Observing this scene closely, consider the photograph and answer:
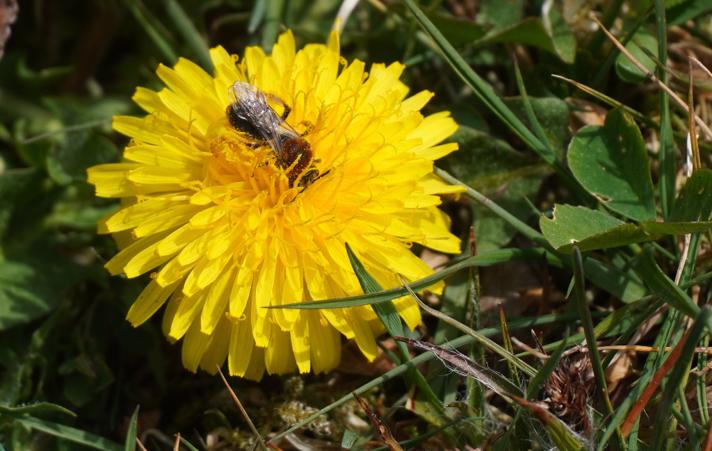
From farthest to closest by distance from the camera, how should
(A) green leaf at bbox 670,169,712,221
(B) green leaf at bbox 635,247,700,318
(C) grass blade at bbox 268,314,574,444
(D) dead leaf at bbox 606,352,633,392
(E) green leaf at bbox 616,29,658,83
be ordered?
(E) green leaf at bbox 616,29,658,83 → (D) dead leaf at bbox 606,352,633,392 → (A) green leaf at bbox 670,169,712,221 → (C) grass blade at bbox 268,314,574,444 → (B) green leaf at bbox 635,247,700,318

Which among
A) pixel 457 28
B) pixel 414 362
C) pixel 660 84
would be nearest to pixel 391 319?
pixel 414 362

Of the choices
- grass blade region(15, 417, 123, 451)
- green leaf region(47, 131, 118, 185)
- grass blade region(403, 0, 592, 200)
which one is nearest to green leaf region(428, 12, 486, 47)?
grass blade region(403, 0, 592, 200)

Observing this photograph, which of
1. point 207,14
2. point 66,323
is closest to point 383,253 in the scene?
point 66,323

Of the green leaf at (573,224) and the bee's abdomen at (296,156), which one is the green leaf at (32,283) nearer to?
the bee's abdomen at (296,156)

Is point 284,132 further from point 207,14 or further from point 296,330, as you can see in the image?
point 207,14

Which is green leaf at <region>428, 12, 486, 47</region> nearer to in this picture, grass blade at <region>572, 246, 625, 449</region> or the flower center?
the flower center

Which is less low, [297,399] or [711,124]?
[711,124]

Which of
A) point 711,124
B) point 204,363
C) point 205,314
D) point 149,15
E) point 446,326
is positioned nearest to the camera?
point 205,314

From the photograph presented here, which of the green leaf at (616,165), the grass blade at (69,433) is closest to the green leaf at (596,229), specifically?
the green leaf at (616,165)

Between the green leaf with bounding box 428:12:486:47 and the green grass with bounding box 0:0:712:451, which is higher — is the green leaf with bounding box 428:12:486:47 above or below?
above
